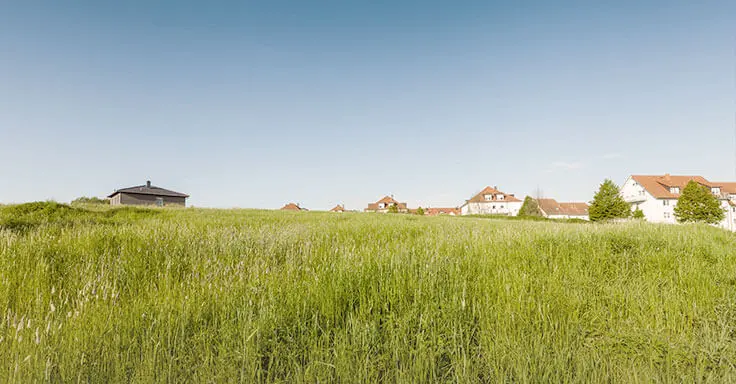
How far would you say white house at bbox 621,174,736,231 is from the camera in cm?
5694

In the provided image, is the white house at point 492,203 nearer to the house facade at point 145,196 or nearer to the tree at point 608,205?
the tree at point 608,205

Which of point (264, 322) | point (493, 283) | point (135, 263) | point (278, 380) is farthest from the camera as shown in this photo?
point (135, 263)

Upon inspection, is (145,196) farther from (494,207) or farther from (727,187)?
(727,187)

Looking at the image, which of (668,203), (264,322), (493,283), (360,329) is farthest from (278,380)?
(668,203)

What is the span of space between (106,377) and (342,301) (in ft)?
5.75

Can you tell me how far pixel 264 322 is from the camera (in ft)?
7.56

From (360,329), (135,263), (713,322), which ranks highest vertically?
(135,263)

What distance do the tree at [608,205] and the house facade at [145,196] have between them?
6739cm

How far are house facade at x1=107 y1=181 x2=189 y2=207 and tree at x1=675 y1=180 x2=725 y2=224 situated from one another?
75.4 metres

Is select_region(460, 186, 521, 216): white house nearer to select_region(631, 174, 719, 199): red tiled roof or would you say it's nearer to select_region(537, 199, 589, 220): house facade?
select_region(537, 199, 589, 220): house facade

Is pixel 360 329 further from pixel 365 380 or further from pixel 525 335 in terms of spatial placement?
pixel 525 335

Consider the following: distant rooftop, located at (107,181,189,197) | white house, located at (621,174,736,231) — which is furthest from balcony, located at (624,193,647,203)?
distant rooftop, located at (107,181,189,197)

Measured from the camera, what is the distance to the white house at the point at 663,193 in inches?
2242

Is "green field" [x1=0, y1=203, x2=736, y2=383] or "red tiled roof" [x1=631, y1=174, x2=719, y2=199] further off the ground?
"red tiled roof" [x1=631, y1=174, x2=719, y2=199]
